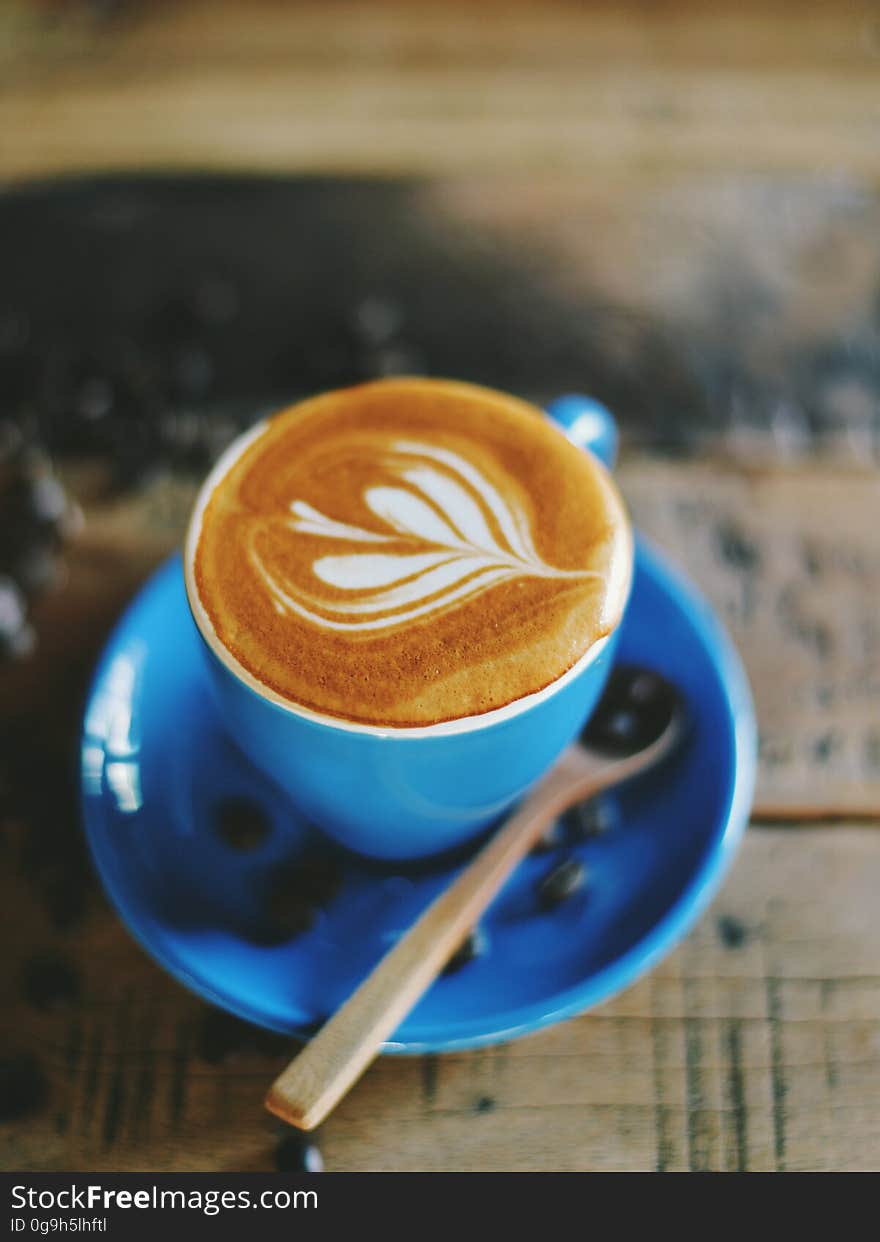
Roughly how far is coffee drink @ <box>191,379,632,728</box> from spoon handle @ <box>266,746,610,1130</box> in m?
0.17

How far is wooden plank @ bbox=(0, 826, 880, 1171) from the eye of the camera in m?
0.73

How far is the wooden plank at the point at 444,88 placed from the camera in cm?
137

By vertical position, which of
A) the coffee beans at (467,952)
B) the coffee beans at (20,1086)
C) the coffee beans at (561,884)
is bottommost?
the coffee beans at (20,1086)

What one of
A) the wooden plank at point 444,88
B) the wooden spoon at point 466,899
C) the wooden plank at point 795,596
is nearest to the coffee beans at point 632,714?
the wooden spoon at point 466,899

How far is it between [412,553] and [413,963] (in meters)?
0.27

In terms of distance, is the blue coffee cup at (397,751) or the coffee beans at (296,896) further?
the coffee beans at (296,896)

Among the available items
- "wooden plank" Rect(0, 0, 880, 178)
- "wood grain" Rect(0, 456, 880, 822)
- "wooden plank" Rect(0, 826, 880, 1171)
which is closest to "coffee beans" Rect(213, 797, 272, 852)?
"wooden plank" Rect(0, 826, 880, 1171)

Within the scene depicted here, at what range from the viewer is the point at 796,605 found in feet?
3.23

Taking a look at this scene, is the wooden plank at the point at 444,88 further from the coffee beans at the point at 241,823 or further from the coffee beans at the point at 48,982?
the coffee beans at the point at 48,982

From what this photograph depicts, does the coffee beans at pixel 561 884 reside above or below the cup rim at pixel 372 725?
below

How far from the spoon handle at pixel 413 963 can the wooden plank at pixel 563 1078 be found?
8cm

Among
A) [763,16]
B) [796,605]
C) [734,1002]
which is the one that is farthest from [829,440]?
[763,16]

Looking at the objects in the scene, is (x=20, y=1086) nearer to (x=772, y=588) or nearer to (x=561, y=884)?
(x=561, y=884)

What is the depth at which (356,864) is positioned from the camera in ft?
2.69
